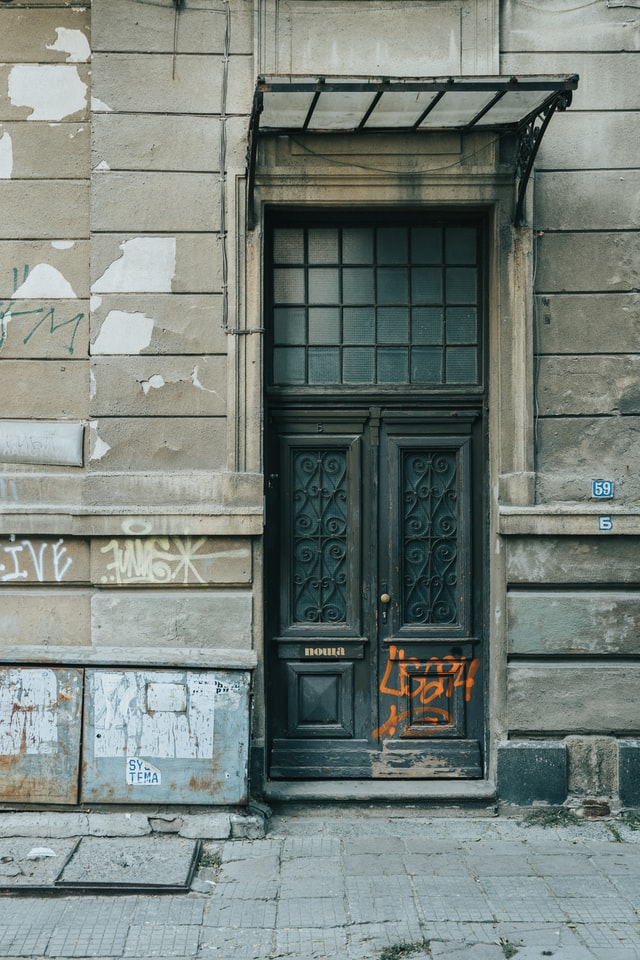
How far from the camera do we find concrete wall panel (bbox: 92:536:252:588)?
6.27 meters

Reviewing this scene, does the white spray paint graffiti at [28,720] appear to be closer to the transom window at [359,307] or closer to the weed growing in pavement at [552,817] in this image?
the transom window at [359,307]

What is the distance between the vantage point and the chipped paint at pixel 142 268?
247 inches

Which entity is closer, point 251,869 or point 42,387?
point 251,869

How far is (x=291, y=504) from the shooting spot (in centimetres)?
659

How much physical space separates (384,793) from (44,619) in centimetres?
267

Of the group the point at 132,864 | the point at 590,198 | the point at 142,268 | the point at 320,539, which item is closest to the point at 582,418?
the point at 590,198

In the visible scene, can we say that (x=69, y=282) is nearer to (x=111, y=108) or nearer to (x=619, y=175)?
(x=111, y=108)

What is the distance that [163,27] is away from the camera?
6.29 metres

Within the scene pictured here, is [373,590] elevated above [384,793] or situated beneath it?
elevated above

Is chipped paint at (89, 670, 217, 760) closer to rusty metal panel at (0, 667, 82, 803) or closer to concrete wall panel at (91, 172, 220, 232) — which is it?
rusty metal panel at (0, 667, 82, 803)

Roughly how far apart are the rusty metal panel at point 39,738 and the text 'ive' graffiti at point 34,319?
2320 millimetres

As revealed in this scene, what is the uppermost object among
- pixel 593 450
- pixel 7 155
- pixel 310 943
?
pixel 7 155

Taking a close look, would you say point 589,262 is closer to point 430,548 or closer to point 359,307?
point 359,307

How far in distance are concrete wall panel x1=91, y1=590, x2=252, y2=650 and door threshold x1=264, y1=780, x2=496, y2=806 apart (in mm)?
1064
